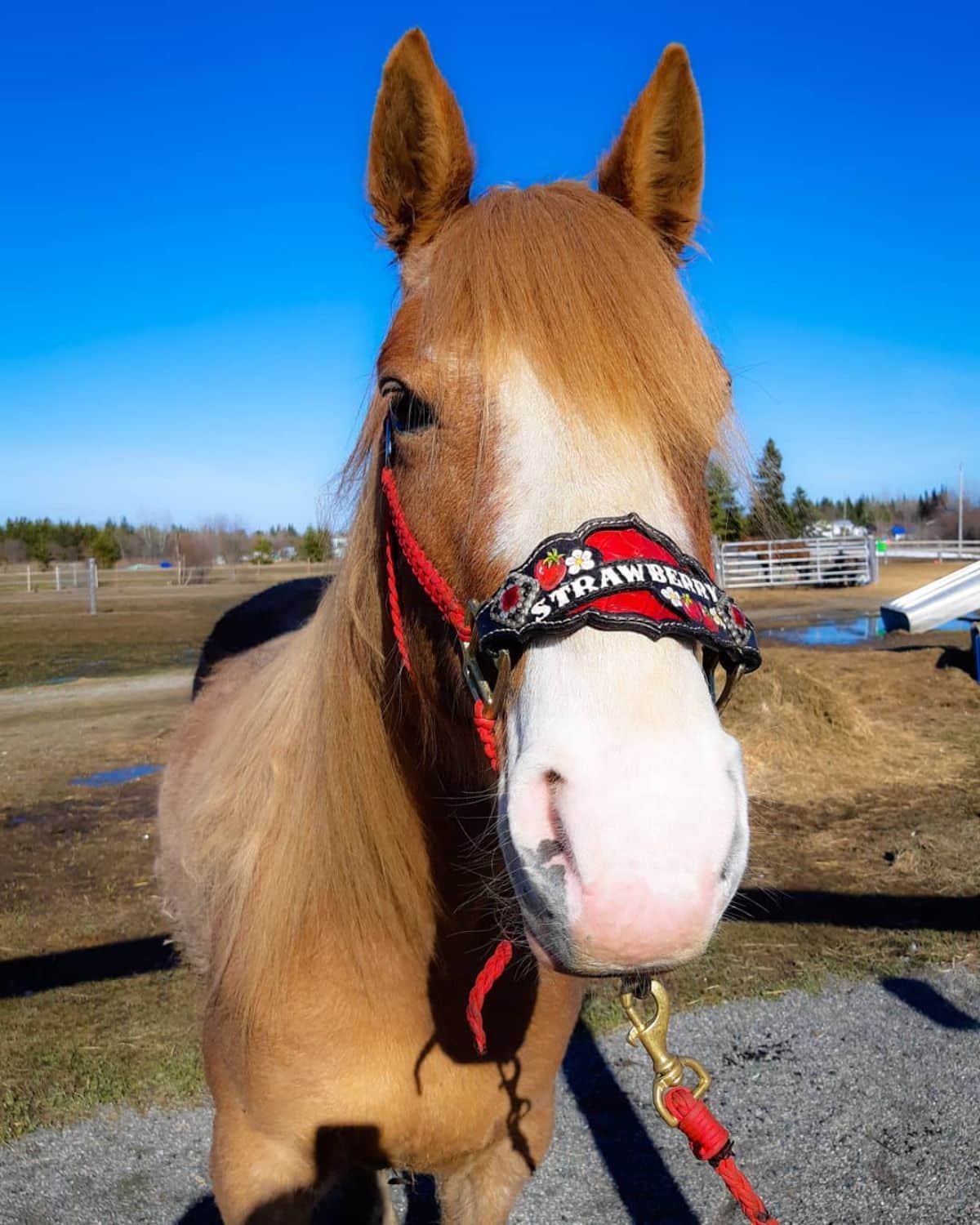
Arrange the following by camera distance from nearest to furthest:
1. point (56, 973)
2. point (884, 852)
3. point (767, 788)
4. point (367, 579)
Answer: point (367, 579)
point (56, 973)
point (884, 852)
point (767, 788)

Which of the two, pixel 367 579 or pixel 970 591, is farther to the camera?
pixel 970 591

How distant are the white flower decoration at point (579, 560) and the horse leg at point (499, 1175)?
187 cm

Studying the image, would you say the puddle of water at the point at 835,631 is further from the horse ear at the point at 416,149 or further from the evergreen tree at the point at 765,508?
the horse ear at the point at 416,149

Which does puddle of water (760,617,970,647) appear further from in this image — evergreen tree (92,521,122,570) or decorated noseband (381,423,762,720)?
evergreen tree (92,521,122,570)

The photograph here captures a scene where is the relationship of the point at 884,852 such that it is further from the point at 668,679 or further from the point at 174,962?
the point at 668,679

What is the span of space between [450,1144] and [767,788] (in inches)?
259

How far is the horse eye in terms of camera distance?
1764 mm

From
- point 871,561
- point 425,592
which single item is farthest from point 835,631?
point 425,592

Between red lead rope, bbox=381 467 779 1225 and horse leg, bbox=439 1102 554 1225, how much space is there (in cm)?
75

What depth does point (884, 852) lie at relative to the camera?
21.3 ft

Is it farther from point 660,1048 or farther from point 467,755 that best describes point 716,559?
point 660,1048

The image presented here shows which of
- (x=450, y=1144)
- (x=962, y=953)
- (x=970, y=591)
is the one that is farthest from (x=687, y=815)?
(x=970, y=591)

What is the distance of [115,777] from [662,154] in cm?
893

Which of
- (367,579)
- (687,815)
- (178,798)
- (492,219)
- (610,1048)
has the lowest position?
(610,1048)
